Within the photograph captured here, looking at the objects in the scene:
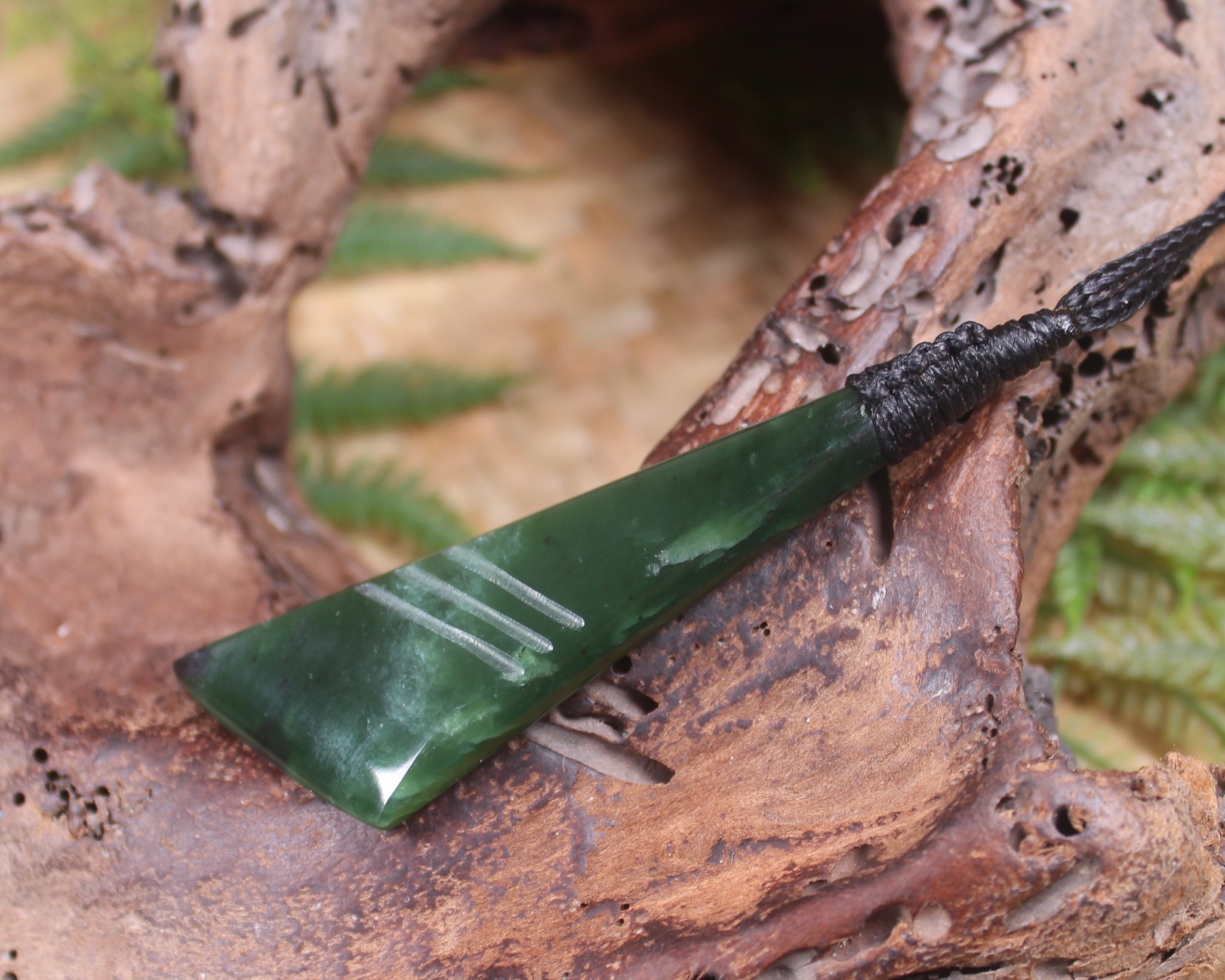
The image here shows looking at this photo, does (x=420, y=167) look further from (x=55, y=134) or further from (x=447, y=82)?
(x=55, y=134)

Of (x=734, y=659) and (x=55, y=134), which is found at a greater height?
(x=734, y=659)

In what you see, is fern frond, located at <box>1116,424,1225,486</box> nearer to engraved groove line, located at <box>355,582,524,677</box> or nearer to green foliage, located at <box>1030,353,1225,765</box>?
green foliage, located at <box>1030,353,1225,765</box>

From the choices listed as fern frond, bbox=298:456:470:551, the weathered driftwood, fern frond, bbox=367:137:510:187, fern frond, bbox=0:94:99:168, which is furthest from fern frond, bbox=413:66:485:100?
the weathered driftwood

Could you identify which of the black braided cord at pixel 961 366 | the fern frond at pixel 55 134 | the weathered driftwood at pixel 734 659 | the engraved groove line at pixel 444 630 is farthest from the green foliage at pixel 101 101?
the black braided cord at pixel 961 366

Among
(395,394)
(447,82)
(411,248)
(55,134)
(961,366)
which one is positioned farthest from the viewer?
(447,82)

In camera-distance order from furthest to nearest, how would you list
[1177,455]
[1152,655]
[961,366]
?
[1177,455] → [1152,655] → [961,366]

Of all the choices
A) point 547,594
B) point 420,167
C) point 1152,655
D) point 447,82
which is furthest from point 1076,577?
point 447,82

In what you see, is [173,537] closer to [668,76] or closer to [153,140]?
[153,140]

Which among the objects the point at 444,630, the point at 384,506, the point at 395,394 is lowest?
the point at 384,506
